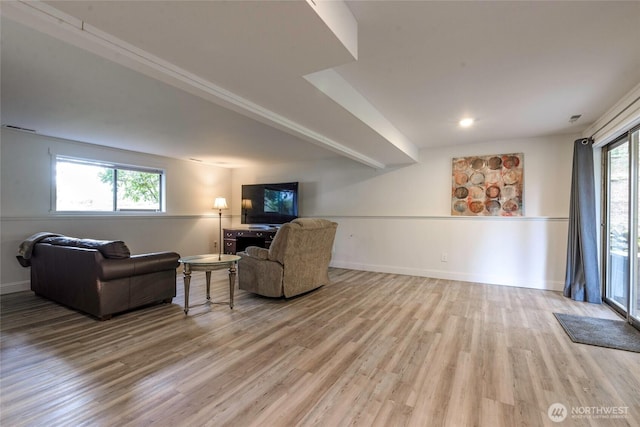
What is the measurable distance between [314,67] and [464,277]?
420 centimetres

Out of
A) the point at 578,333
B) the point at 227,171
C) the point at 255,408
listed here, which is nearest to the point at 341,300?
the point at 255,408

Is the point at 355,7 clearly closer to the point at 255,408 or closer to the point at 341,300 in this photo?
the point at 255,408

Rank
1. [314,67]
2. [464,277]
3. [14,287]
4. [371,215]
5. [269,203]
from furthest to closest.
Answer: [269,203]
[371,215]
[464,277]
[14,287]
[314,67]

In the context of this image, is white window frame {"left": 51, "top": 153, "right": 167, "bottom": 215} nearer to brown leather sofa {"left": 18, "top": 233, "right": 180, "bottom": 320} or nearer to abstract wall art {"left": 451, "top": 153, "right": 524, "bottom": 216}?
brown leather sofa {"left": 18, "top": 233, "right": 180, "bottom": 320}

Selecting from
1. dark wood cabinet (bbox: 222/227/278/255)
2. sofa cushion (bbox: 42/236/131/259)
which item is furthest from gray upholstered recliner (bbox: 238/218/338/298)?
dark wood cabinet (bbox: 222/227/278/255)

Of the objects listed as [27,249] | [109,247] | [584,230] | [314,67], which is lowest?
[27,249]

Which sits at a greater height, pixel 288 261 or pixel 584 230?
pixel 584 230

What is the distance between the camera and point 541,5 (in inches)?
59.9

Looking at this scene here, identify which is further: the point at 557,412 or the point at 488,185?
the point at 488,185

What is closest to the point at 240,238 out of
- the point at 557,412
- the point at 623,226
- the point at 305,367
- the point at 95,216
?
the point at 95,216

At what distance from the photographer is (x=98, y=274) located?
9.12ft

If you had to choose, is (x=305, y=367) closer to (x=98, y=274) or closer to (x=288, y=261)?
(x=288, y=261)

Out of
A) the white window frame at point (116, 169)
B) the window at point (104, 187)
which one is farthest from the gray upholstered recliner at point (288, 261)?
the window at point (104, 187)

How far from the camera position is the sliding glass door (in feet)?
9.30
